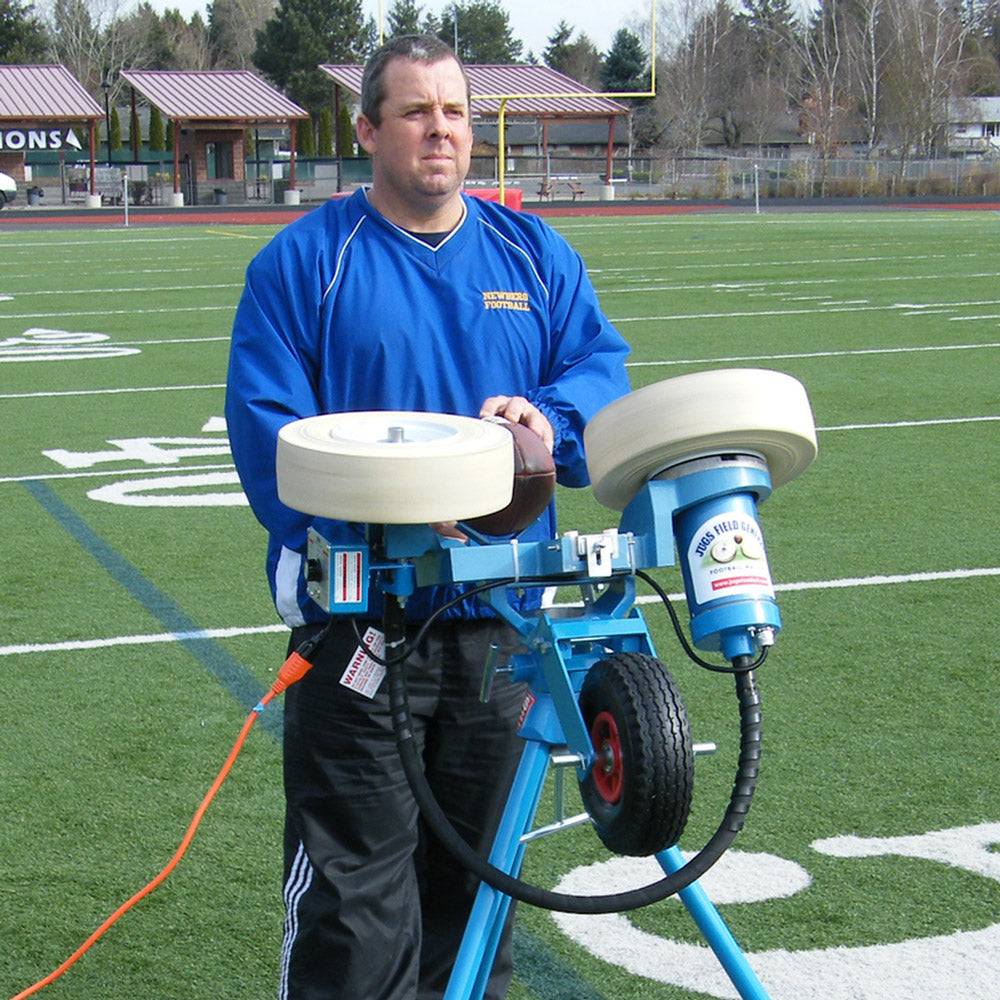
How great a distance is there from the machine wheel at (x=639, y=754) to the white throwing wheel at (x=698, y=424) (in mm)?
257

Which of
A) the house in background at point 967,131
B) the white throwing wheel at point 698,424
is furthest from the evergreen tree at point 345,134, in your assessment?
the white throwing wheel at point 698,424

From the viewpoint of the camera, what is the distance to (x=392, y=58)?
257 centimetres

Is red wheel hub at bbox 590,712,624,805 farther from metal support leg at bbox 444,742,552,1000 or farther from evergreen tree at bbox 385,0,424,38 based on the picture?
evergreen tree at bbox 385,0,424,38

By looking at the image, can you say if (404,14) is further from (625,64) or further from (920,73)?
(920,73)

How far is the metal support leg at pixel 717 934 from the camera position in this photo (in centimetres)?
218

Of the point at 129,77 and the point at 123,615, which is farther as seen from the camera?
the point at 129,77

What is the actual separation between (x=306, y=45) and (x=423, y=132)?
7689 centimetres

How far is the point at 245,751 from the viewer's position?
4.52m

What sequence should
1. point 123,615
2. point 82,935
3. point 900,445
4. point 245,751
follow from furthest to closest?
point 900,445
point 123,615
point 245,751
point 82,935

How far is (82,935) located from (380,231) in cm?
186

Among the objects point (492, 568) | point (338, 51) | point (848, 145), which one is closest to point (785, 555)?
point (492, 568)

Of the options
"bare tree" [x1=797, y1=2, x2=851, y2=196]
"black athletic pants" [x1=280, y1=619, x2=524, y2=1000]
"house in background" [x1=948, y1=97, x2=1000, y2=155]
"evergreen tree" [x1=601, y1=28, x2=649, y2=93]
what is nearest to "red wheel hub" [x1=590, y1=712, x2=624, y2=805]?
"black athletic pants" [x1=280, y1=619, x2=524, y2=1000]

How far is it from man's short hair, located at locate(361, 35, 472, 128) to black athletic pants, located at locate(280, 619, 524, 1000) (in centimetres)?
93

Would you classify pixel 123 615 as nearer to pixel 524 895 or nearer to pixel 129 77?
pixel 524 895
